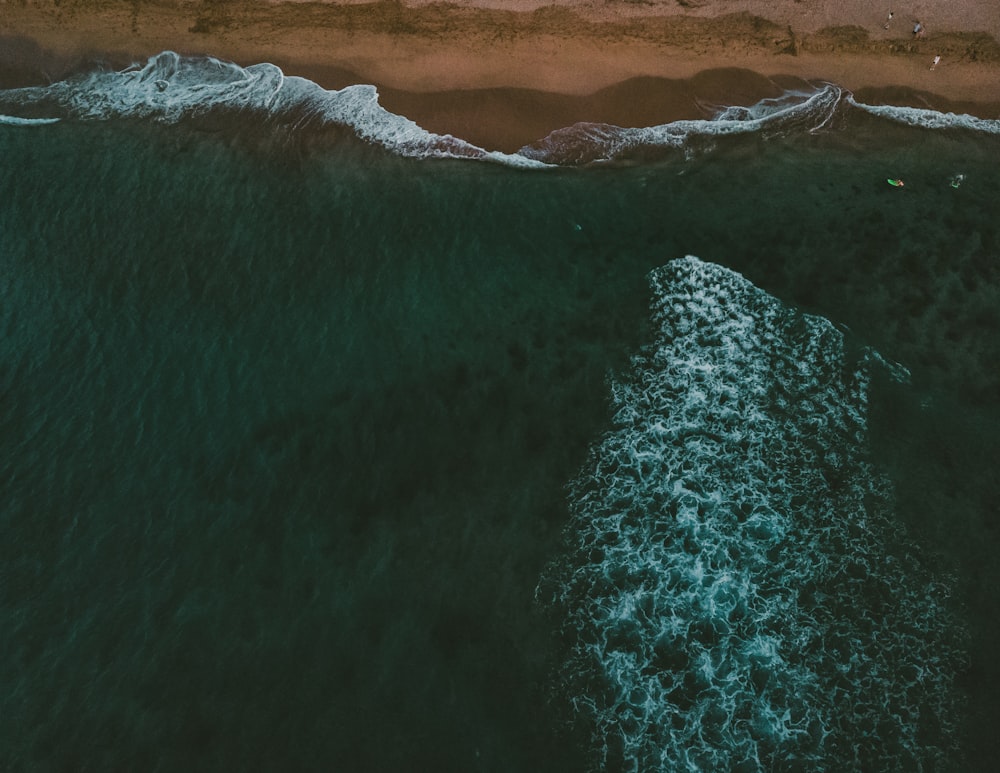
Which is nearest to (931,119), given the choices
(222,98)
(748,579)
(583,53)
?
(583,53)

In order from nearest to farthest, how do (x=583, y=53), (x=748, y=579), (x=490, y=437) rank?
1. (x=748, y=579)
2. (x=490, y=437)
3. (x=583, y=53)

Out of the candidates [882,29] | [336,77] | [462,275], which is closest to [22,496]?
[462,275]

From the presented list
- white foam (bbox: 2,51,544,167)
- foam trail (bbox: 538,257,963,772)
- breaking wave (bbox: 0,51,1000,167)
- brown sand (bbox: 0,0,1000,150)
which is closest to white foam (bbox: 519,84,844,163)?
breaking wave (bbox: 0,51,1000,167)

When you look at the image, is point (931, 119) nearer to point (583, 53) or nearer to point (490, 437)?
point (583, 53)

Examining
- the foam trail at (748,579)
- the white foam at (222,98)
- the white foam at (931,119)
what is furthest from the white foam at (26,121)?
the white foam at (931,119)

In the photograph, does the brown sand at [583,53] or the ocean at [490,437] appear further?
the brown sand at [583,53]

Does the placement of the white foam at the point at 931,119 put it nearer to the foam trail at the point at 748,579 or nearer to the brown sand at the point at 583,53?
the brown sand at the point at 583,53

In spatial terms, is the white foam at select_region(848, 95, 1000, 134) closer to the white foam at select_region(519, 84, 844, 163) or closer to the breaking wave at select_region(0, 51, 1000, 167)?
the breaking wave at select_region(0, 51, 1000, 167)
